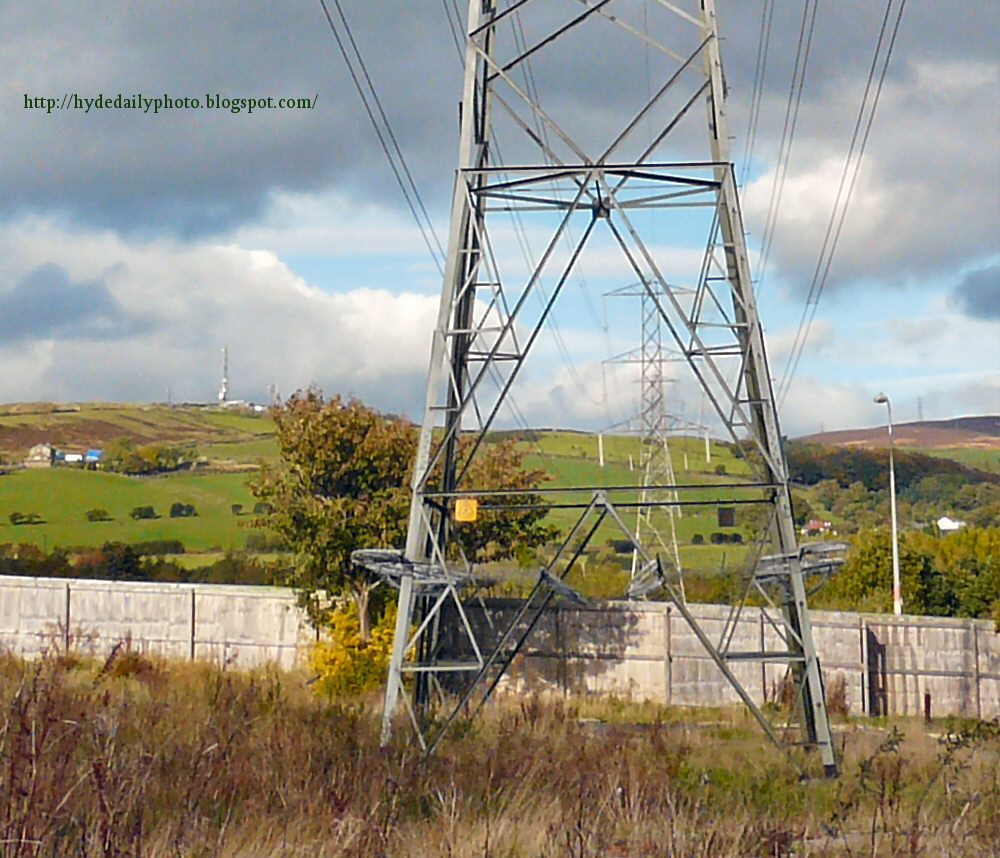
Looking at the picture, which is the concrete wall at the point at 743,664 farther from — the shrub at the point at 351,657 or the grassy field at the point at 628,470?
the grassy field at the point at 628,470

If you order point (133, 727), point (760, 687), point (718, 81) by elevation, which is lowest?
point (760, 687)

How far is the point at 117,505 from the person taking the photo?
6056cm

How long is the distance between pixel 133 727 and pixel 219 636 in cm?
2053

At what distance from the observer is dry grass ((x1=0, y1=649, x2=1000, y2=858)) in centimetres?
509

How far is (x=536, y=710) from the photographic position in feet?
47.2

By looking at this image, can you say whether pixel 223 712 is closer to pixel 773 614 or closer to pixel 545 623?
pixel 545 623

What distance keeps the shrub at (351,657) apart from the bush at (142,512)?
37.7 m

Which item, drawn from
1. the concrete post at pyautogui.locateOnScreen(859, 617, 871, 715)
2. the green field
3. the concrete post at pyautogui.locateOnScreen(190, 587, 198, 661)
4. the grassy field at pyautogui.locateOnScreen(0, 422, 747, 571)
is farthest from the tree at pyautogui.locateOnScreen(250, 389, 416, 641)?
the green field

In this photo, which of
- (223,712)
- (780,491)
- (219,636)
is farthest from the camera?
(219,636)

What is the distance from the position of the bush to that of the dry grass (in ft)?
168

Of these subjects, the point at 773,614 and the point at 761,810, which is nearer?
the point at 761,810

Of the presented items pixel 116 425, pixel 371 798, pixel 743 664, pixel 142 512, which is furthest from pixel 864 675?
pixel 116 425

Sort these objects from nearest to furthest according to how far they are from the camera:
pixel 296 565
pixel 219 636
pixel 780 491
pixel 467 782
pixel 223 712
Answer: pixel 467 782 < pixel 223 712 < pixel 780 491 < pixel 296 565 < pixel 219 636

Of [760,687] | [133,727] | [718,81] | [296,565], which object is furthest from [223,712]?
[760,687]
